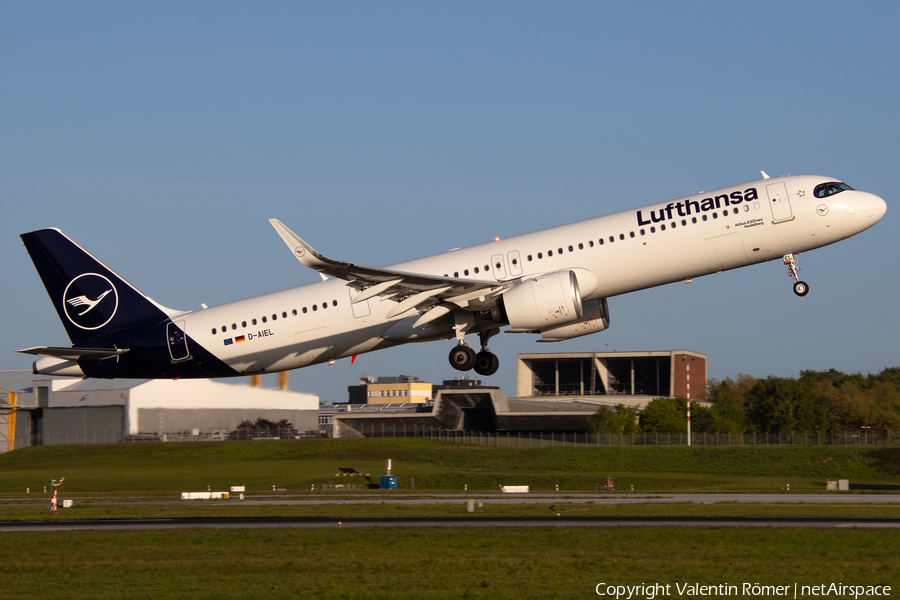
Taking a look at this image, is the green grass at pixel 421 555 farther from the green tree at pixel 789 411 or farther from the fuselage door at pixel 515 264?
the green tree at pixel 789 411

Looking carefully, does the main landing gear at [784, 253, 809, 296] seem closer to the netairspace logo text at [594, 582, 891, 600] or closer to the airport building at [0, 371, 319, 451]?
the netairspace logo text at [594, 582, 891, 600]

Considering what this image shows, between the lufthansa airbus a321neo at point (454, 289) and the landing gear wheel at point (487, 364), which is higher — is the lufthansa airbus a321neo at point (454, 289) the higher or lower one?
the higher one

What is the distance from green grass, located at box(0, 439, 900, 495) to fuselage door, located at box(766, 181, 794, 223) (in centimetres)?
2360

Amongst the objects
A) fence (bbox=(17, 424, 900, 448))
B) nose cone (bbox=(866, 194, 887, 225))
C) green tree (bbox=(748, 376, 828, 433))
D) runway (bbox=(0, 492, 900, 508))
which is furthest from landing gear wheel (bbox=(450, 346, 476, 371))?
green tree (bbox=(748, 376, 828, 433))

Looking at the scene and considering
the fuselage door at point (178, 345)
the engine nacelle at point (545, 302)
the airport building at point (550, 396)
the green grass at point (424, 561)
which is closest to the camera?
the green grass at point (424, 561)

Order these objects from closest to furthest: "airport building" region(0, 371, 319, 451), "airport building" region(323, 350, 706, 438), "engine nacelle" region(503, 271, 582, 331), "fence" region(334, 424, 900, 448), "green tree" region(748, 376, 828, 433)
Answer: "engine nacelle" region(503, 271, 582, 331) → "fence" region(334, 424, 900, 448) → "airport building" region(0, 371, 319, 451) → "green tree" region(748, 376, 828, 433) → "airport building" region(323, 350, 706, 438)

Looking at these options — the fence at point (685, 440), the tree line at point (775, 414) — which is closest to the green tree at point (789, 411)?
the tree line at point (775, 414)

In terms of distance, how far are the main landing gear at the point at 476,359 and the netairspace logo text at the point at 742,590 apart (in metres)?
15.7

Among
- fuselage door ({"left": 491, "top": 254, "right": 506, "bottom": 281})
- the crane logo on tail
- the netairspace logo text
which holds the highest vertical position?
fuselage door ({"left": 491, "top": 254, "right": 506, "bottom": 281})

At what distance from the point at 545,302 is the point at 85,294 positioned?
18.8 m

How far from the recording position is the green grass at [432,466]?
60.5 m

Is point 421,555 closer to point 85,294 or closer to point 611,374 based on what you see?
point 85,294

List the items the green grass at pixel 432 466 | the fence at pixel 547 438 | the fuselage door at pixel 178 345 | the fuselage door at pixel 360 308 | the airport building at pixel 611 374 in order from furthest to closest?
1. the airport building at pixel 611 374
2. the fence at pixel 547 438
3. the green grass at pixel 432 466
4. the fuselage door at pixel 178 345
5. the fuselage door at pixel 360 308

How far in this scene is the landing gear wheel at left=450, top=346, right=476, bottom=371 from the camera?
3600 centimetres
